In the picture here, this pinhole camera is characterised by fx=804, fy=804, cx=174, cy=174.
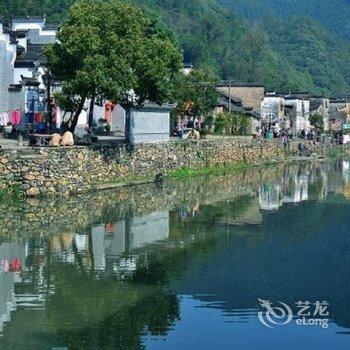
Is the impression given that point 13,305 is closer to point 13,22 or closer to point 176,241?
point 176,241

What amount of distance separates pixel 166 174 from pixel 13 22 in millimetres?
20505

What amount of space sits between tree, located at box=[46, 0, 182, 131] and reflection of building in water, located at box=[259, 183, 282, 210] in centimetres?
706

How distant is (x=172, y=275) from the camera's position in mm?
20281

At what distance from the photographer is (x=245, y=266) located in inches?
846

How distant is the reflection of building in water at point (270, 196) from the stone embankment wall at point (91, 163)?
20.1 ft

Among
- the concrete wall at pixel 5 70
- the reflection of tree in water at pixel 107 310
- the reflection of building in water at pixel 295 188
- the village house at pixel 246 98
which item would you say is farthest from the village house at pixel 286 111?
the reflection of tree in water at pixel 107 310

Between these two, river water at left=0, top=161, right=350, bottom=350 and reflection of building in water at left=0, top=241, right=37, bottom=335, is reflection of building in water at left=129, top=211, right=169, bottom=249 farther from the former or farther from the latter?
reflection of building in water at left=0, top=241, right=37, bottom=335

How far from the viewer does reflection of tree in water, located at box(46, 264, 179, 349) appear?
15062mm

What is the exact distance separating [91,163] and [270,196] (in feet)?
31.2

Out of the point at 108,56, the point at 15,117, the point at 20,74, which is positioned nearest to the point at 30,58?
the point at 20,74

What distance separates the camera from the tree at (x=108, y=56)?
36500 millimetres

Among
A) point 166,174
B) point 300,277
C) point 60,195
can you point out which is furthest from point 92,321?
point 166,174

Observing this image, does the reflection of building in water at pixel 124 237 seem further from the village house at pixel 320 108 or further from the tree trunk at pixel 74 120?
the village house at pixel 320 108

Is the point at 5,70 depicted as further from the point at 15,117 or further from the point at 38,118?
the point at 38,118
